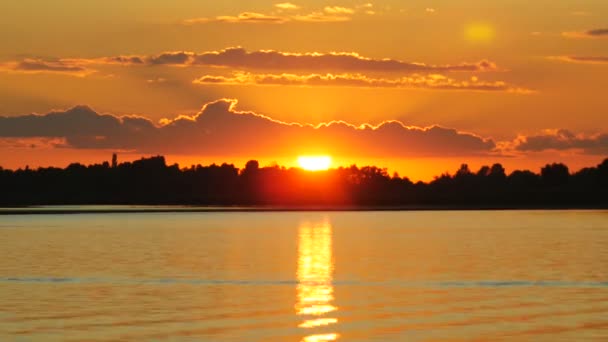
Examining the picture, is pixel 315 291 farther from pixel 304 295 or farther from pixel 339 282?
pixel 339 282

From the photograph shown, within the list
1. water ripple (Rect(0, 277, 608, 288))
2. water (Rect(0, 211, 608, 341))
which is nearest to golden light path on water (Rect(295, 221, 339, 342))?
water (Rect(0, 211, 608, 341))

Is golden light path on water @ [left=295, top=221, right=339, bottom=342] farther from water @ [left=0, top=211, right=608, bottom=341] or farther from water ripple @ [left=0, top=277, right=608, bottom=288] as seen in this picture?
water ripple @ [left=0, top=277, right=608, bottom=288]

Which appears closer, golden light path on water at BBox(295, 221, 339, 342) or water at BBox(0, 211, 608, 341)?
water at BBox(0, 211, 608, 341)

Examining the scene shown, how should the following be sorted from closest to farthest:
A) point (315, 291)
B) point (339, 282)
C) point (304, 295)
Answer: point (304, 295) → point (315, 291) → point (339, 282)

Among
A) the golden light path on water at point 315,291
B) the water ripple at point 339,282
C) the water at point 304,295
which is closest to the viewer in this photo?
the water at point 304,295

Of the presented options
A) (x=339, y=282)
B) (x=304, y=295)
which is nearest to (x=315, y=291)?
(x=304, y=295)

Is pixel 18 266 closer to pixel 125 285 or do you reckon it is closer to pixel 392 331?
pixel 125 285

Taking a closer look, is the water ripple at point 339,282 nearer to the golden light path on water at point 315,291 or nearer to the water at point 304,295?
the water at point 304,295

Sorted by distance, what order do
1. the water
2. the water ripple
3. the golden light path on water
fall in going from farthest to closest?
the water ripple → the golden light path on water → the water

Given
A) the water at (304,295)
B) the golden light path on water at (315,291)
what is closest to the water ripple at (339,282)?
the water at (304,295)

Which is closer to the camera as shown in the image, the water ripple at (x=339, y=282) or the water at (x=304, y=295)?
the water at (x=304, y=295)

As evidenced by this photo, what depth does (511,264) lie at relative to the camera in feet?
226

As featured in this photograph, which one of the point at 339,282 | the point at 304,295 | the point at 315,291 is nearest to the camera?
the point at 304,295

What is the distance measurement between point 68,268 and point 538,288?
26.3 metres
